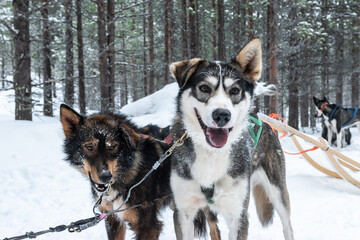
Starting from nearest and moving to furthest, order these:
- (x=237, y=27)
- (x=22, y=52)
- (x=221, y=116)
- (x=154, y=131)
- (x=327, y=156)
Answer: (x=221, y=116) → (x=154, y=131) → (x=327, y=156) → (x=22, y=52) → (x=237, y=27)

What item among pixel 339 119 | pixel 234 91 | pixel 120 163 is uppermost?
pixel 234 91

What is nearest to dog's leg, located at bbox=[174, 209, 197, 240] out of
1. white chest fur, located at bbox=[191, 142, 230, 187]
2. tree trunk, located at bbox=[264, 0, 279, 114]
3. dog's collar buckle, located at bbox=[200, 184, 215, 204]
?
dog's collar buckle, located at bbox=[200, 184, 215, 204]

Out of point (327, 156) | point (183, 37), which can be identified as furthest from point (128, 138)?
point (183, 37)

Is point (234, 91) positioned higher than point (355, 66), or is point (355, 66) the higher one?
point (355, 66)

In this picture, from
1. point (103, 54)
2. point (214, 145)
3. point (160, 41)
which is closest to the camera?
point (214, 145)

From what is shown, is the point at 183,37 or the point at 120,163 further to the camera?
the point at 183,37

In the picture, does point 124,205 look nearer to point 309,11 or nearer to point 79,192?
point 79,192

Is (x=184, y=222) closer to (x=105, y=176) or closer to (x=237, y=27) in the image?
(x=105, y=176)

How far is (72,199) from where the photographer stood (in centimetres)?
525

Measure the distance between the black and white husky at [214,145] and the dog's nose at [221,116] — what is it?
0.10 meters

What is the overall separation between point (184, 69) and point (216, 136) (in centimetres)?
68

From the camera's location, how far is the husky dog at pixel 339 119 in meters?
11.9

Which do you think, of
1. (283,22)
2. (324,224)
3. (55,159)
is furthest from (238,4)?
(324,224)

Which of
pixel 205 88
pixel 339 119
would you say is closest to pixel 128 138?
pixel 205 88
